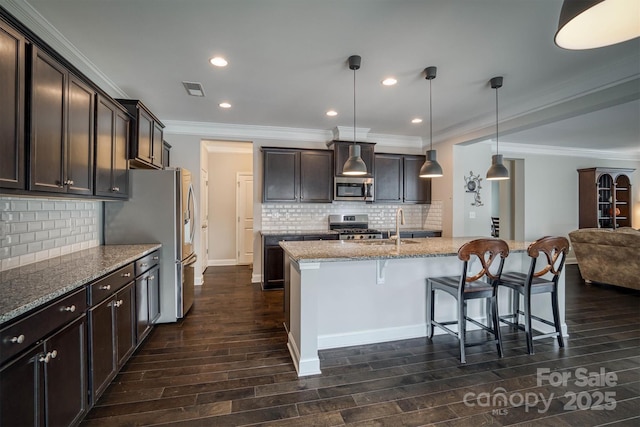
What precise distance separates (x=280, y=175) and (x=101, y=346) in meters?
3.52

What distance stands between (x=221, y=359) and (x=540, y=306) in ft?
10.4

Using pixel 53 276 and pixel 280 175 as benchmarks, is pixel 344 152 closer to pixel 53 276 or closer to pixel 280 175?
pixel 280 175

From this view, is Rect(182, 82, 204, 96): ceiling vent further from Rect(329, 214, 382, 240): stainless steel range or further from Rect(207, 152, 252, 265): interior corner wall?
Rect(207, 152, 252, 265): interior corner wall

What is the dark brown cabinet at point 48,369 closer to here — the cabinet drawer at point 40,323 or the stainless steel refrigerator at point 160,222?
the cabinet drawer at point 40,323

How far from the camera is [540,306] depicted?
313 cm

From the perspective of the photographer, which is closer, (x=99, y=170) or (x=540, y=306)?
(x=99, y=170)

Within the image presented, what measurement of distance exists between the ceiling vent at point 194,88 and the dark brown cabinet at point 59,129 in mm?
1083

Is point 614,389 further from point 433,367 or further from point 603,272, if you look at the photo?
point 603,272

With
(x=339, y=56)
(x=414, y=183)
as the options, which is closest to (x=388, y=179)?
(x=414, y=183)

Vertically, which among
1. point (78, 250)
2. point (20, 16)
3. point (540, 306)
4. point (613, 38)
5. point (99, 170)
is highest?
point (20, 16)

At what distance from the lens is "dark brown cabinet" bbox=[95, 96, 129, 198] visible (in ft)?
8.40

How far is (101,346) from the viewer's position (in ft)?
6.36

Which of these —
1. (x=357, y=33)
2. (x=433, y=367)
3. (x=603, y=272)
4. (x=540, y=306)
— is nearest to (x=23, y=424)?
(x=433, y=367)

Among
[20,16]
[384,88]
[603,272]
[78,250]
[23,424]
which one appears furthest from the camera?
[603,272]
